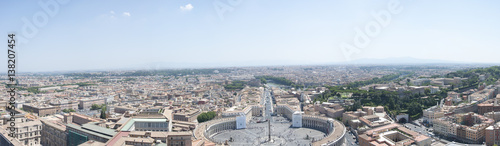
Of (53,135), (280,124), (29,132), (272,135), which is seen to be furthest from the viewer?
(280,124)

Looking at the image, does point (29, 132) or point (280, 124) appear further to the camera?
point (280, 124)

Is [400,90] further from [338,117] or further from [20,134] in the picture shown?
[20,134]

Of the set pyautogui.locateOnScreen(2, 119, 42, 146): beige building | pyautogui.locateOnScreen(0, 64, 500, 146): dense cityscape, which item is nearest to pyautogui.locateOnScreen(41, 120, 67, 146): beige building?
pyautogui.locateOnScreen(0, 64, 500, 146): dense cityscape

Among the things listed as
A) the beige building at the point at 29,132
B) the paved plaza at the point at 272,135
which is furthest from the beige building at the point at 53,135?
the paved plaza at the point at 272,135

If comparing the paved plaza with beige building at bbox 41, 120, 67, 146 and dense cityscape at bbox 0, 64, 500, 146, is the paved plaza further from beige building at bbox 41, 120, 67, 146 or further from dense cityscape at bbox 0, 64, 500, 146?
beige building at bbox 41, 120, 67, 146

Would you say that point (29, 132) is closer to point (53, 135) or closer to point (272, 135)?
point (53, 135)

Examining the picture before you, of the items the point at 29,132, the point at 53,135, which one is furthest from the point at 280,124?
the point at 29,132

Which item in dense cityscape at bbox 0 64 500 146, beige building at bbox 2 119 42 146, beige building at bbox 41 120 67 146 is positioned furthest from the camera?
beige building at bbox 2 119 42 146

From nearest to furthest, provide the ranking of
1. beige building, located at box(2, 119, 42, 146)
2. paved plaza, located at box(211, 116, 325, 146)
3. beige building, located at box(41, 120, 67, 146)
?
beige building, located at box(41, 120, 67, 146) < beige building, located at box(2, 119, 42, 146) < paved plaza, located at box(211, 116, 325, 146)

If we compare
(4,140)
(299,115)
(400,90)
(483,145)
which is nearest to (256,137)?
(299,115)
